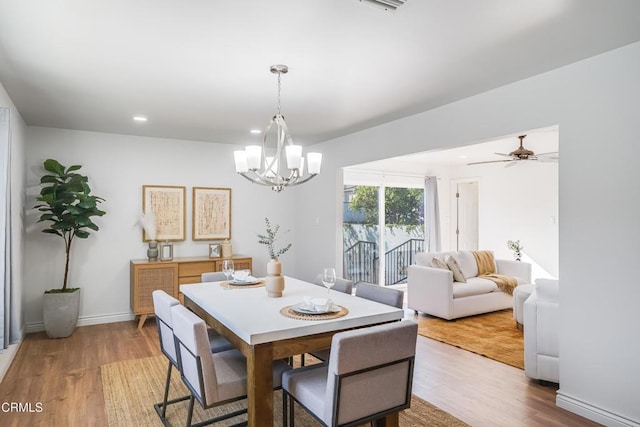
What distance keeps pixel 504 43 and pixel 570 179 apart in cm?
111

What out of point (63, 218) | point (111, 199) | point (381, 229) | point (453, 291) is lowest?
point (453, 291)

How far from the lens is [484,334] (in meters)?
4.57

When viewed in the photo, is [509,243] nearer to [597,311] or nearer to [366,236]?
[366,236]

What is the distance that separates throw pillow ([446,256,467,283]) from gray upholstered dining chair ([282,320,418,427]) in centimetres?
368

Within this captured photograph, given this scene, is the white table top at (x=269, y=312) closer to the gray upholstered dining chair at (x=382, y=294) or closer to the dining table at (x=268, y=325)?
the dining table at (x=268, y=325)

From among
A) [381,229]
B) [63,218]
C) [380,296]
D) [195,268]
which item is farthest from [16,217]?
[381,229]

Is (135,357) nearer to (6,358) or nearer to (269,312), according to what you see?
(6,358)

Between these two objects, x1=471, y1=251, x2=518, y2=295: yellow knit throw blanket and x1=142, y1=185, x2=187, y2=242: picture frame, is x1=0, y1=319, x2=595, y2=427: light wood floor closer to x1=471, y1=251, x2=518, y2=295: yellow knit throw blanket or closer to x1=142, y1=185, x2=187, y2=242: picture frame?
x1=142, y1=185, x2=187, y2=242: picture frame

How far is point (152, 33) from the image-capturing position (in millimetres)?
2354

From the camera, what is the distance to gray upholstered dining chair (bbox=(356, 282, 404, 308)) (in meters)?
2.80

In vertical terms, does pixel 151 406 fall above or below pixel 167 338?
below

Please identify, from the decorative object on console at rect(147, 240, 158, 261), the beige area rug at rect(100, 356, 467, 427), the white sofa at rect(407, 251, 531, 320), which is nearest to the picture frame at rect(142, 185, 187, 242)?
the decorative object on console at rect(147, 240, 158, 261)

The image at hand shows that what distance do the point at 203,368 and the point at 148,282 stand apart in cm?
333

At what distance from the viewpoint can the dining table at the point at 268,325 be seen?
1956mm
